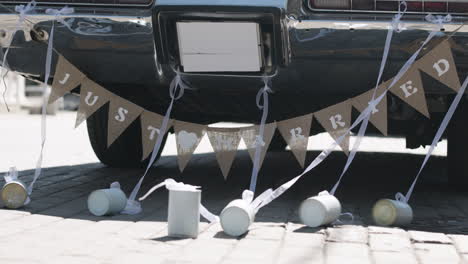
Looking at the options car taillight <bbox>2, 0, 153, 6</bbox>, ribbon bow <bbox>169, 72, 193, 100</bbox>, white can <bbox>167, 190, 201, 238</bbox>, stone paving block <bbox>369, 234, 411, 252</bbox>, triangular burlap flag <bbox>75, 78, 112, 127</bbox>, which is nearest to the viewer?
stone paving block <bbox>369, 234, 411, 252</bbox>

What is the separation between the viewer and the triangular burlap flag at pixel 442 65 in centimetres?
457

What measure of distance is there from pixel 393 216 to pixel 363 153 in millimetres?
5395

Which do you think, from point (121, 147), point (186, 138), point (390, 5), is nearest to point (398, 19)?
point (390, 5)

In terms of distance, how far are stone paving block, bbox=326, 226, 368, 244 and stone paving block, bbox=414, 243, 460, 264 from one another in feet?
0.89

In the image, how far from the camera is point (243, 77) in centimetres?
481

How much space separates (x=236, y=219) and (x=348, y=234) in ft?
1.87

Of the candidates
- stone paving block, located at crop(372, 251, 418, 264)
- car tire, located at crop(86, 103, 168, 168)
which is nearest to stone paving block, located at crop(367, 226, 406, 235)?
stone paving block, located at crop(372, 251, 418, 264)

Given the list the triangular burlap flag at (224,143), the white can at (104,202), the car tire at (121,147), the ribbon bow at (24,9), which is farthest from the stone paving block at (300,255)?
the car tire at (121,147)

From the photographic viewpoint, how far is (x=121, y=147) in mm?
6492

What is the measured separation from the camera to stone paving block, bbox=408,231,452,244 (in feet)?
12.8

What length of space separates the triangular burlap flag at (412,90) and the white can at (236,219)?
1.37 m

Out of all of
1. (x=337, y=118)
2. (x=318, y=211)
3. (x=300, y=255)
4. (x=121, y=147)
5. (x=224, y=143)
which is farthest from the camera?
(x=121, y=147)

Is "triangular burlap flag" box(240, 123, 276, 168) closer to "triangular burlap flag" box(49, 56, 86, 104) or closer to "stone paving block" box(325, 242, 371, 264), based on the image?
"triangular burlap flag" box(49, 56, 86, 104)

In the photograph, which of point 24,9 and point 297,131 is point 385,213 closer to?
point 297,131
